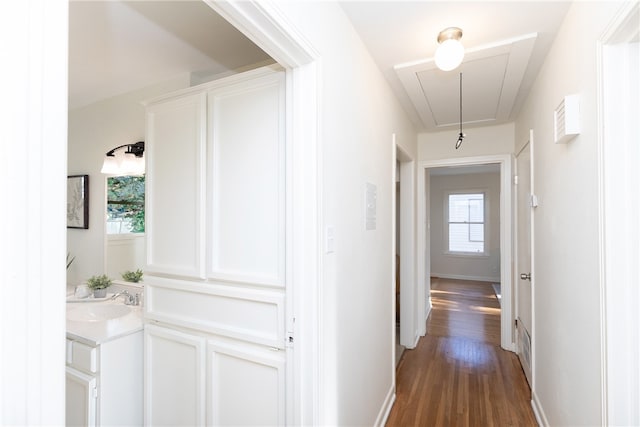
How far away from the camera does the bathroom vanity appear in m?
1.57

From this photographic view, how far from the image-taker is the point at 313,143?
1.21 m

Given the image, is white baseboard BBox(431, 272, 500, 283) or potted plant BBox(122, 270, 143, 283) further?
white baseboard BBox(431, 272, 500, 283)

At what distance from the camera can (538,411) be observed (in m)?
2.16

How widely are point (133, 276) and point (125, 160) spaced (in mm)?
906

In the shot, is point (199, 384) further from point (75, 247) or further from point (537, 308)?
point (537, 308)

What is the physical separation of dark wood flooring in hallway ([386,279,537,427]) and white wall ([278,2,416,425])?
0.36 m

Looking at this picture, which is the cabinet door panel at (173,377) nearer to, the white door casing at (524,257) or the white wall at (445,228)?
the white door casing at (524,257)

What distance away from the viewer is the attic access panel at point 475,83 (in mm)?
1856

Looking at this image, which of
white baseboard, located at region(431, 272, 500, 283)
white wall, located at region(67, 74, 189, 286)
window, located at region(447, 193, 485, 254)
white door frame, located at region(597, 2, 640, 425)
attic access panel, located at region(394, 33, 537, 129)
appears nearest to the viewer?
white door frame, located at region(597, 2, 640, 425)

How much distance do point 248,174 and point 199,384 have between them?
1083 millimetres

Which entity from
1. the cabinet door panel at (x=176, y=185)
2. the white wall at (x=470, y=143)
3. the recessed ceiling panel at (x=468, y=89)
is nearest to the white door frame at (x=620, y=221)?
the recessed ceiling panel at (x=468, y=89)

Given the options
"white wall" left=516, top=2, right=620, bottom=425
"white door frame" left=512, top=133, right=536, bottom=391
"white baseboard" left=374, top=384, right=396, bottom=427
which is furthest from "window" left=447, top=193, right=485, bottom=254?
"white baseboard" left=374, top=384, right=396, bottom=427

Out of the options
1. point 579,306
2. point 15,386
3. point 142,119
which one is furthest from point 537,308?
point 142,119

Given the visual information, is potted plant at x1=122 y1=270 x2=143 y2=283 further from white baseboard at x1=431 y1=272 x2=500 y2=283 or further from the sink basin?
white baseboard at x1=431 y1=272 x2=500 y2=283
